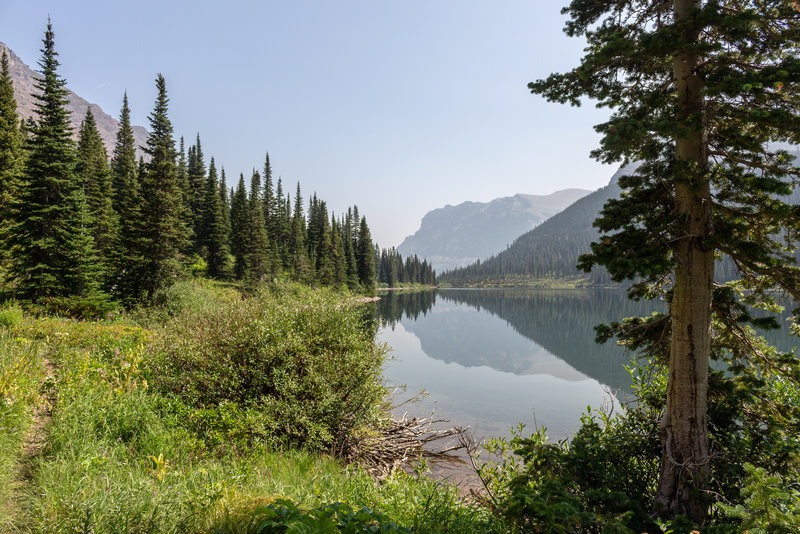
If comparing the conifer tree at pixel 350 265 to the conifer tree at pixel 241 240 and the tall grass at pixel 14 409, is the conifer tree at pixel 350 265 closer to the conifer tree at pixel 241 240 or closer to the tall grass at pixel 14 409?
the conifer tree at pixel 241 240

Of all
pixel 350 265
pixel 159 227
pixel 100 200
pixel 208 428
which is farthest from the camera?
pixel 350 265

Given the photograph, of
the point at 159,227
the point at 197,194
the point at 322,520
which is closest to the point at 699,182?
the point at 322,520

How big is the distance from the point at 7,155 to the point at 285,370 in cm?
2850

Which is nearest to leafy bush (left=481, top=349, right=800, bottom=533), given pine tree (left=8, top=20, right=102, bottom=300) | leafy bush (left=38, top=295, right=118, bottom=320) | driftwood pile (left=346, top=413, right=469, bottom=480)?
driftwood pile (left=346, top=413, right=469, bottom=480)

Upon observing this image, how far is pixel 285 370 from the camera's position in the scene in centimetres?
812

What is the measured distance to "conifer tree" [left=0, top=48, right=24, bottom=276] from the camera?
63.7ft

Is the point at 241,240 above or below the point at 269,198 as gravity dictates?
below

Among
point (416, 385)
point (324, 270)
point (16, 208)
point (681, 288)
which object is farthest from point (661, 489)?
point (324, 270)

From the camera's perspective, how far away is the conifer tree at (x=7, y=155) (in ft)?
63.7

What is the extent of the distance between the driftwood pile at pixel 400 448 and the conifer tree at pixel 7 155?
18782 mm

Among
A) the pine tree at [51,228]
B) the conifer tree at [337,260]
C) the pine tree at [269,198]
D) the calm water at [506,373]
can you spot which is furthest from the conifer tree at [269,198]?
the pine tree at [51,228]

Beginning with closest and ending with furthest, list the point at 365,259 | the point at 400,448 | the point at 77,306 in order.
Answer: the point at 400,448 < the point at 77,306 < the point at 365,259

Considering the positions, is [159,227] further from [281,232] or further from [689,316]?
[281,232]

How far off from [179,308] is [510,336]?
31.2 metres
